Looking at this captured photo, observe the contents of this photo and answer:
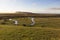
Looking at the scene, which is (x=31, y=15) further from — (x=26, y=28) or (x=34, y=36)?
(x=34, y=36)

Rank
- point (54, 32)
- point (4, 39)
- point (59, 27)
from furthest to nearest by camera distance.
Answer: point (59, 27) < point (54, 32) < point (4, 39)

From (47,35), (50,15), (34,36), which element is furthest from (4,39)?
(50,15)

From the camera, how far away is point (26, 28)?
9.04ft

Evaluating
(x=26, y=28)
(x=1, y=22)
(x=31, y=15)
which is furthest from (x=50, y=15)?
(x=1, y=22)

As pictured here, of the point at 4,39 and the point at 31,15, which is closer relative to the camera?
the point at 4,39

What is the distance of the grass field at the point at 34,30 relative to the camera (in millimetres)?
2527

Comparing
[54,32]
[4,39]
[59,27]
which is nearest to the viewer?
[4,39]

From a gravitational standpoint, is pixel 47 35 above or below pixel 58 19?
below

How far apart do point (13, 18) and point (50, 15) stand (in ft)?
2.47

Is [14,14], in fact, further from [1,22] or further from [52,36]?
[52,36]

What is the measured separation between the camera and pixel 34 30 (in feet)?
8.85

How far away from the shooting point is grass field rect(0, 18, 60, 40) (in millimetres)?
2527

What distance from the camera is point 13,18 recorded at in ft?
9.83

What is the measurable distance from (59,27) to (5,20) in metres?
1.08
